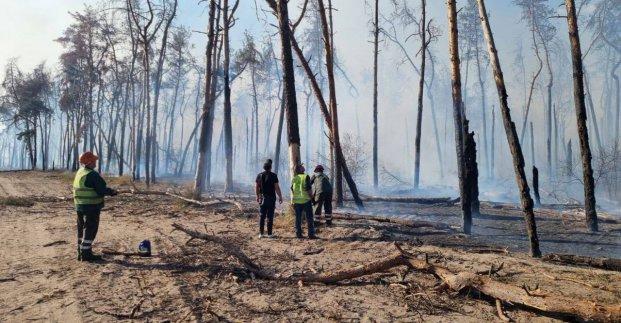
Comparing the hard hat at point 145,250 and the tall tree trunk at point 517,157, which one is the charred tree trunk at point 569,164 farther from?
the hard hat at point 145,250

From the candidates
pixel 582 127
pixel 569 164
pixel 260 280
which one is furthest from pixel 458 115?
pixel 569 164

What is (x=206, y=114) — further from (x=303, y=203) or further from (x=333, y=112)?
(x=303, y=203)

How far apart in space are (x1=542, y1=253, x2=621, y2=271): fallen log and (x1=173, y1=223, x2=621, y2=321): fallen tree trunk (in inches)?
113

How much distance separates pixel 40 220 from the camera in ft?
36.1

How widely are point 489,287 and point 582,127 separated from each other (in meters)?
9.60

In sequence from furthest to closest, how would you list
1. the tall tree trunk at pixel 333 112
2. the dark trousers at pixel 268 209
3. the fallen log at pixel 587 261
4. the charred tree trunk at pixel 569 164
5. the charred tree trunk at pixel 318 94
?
1. the charred tree trunk at pixel 569 164
2. the tall tree trunk at pixel 333 112
3. the charred tree trunk at pixel 318 94
4. the dark trousers at pixel 268 209
5. the fallen log at pixel 587 261

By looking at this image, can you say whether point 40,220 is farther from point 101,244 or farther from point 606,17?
point 606,17

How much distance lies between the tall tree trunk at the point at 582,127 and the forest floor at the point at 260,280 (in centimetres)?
90

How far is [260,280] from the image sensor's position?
5695 mm

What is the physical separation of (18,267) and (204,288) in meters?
3.37

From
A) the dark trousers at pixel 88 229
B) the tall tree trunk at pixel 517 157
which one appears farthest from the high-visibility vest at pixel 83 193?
the tall tree trunk at pixel 517 157

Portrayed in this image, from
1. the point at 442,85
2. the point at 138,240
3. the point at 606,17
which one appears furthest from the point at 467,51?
the point at 138,240

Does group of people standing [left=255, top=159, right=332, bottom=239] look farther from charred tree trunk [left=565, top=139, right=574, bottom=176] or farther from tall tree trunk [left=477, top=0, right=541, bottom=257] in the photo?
charred tree trunk [left=565, top=139, right=574, bottom=176]

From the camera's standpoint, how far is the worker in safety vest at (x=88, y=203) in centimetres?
660
